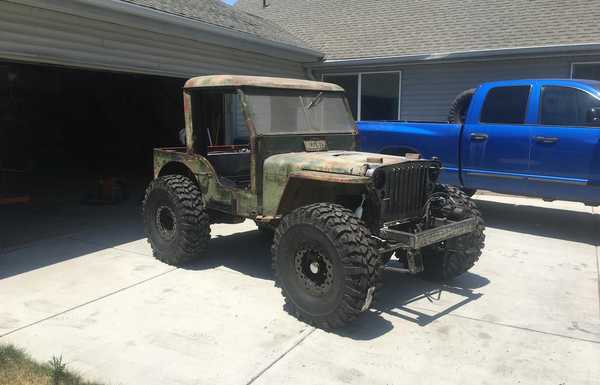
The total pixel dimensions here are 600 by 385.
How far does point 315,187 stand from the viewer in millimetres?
4617

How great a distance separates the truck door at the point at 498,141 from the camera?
7.06 meters

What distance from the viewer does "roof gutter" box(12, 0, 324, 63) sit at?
20.8 feet

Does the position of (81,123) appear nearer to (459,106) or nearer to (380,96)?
(380,96)

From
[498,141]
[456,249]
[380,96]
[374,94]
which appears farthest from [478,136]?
[374,94]

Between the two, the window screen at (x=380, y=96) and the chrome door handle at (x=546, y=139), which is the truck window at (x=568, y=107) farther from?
the window screen at (x=380, y=96)

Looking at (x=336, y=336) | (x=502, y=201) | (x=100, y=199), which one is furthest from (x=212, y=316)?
(x=502, y=201)

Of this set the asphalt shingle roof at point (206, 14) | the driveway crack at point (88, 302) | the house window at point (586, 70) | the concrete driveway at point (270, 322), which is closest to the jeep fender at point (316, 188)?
the concrete driveway at point (270, 322)

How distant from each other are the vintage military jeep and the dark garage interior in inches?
271

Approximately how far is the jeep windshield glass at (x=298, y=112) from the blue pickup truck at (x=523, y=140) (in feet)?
8.73

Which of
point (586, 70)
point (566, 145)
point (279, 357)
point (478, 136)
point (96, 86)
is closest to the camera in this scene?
point (279, 357)

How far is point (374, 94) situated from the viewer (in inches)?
470

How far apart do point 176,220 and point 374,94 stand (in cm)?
772

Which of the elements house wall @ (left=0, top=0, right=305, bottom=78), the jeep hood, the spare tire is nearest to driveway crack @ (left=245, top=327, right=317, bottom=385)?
the jeep hood

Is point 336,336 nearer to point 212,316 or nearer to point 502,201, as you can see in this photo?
point 212,316
